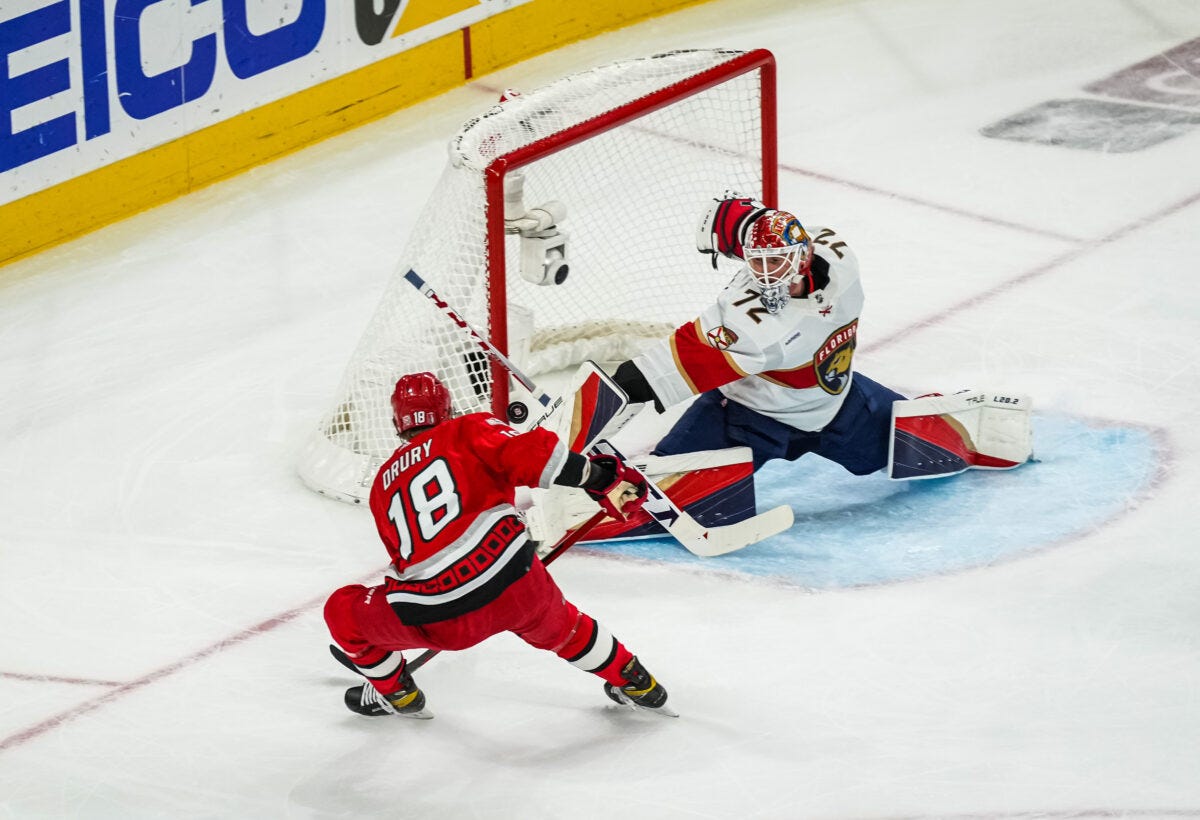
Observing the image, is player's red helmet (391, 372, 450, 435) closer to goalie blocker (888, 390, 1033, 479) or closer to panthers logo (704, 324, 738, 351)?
panthers logo (704, 324, 738, 351)

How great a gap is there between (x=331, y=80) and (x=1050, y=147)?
8.31 ft

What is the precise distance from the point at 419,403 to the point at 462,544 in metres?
0.29

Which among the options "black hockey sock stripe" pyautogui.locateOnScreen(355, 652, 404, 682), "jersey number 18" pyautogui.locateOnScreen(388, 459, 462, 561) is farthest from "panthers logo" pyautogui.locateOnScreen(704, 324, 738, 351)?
"black hockey sock stripe" pyautogui.locateOnScreen(355, 652, 404, 682)

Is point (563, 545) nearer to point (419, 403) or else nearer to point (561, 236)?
point (419, 403)

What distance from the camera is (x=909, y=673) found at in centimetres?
411

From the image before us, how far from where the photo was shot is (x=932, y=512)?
4.73 metres

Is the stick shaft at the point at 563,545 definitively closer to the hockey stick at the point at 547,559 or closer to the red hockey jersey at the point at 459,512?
the hockey stick at the point at 547,559

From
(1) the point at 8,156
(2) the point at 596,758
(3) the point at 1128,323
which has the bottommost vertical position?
(2) the point at 596,758

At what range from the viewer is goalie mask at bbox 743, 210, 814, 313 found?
14.1ft

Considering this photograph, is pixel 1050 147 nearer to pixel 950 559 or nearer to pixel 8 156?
pixel 950 559

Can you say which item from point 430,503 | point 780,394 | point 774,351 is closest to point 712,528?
point 780,394

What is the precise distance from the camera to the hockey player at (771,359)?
14.3 feet

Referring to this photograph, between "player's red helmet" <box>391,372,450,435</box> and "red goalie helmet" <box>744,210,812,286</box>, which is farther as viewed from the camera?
"red goalie helmet" <box>744,210,812,286</box>

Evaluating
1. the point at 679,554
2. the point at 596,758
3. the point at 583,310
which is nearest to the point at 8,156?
the point at 583,310
